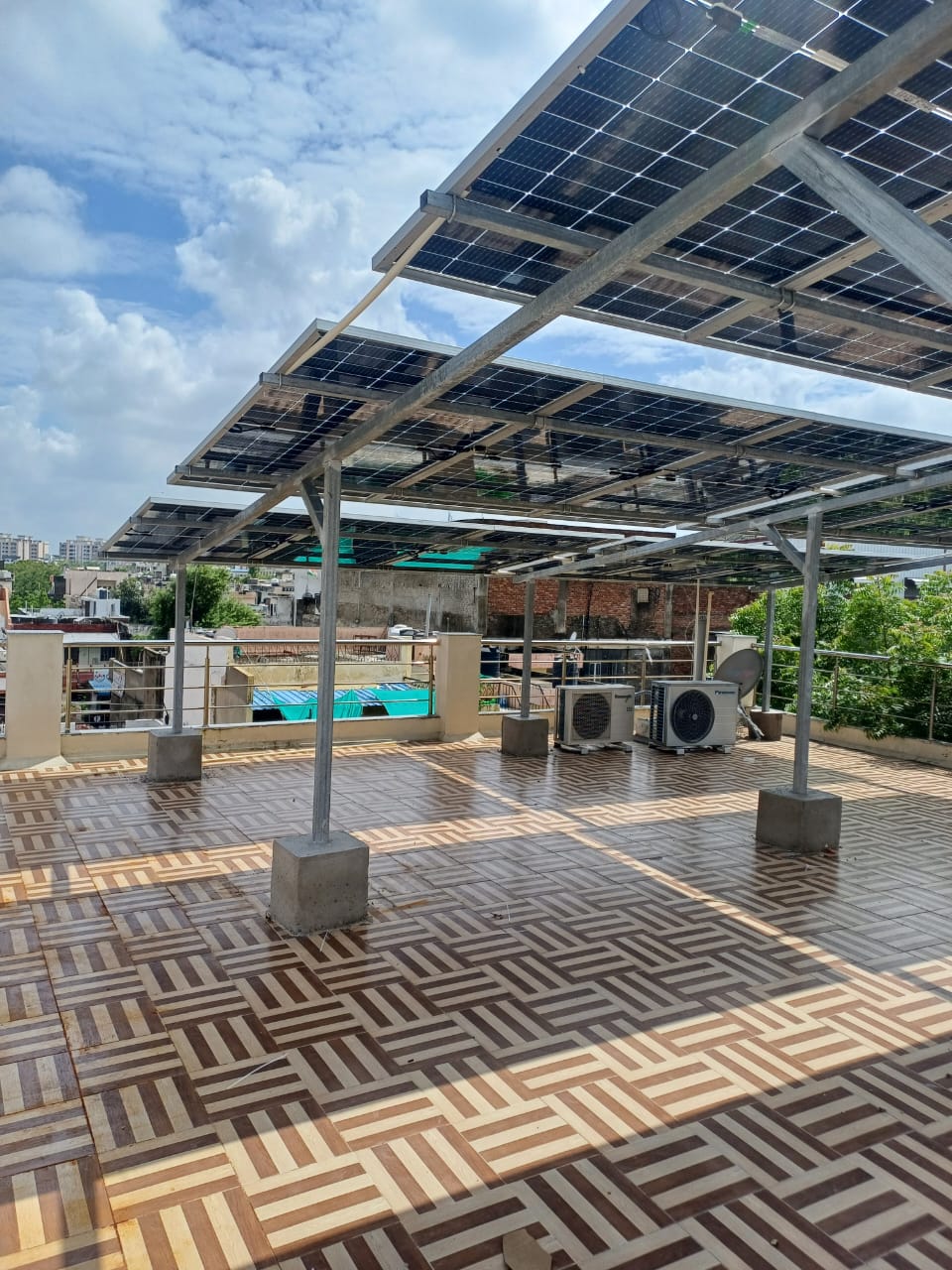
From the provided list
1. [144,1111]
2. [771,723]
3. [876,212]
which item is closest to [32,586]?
[771,723]

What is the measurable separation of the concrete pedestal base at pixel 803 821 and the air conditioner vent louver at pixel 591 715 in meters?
3.69

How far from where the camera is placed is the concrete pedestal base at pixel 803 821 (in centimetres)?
647

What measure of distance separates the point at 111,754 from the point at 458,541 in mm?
4076

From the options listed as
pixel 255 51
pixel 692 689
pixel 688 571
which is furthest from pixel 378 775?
pixel 255 51

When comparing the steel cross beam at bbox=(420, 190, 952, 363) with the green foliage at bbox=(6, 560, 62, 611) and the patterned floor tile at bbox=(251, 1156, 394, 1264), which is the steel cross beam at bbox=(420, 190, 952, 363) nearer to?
the patterned floor tile at bbox=(251, 1156, 394, 1264)

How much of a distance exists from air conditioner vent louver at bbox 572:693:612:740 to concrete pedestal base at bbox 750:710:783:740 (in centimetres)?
253

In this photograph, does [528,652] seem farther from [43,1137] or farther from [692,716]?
[43,1137]

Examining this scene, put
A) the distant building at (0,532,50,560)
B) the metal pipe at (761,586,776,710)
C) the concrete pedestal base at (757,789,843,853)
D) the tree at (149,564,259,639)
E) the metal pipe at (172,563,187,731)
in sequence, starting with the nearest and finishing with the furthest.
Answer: the concrete pedestal base at (757,789,843,853) → the metal pipe at (172,563,187,731) → the metal pipe at (761,586,776,710) → the tree at (149,564,259,639) → the distant building at (0,532,50,560)

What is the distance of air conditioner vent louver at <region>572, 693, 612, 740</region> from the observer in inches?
402

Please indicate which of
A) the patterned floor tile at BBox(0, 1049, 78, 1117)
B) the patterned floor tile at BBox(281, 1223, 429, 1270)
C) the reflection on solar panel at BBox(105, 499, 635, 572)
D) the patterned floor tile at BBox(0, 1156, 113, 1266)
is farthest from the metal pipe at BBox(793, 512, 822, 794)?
the patterned floor tile at BBox(0, 1156, 113, 1266)

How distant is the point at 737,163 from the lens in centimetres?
240

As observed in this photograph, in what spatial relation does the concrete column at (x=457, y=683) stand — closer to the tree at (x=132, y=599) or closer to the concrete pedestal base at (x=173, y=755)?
the concrete pedestal base at (x=173, y=755)

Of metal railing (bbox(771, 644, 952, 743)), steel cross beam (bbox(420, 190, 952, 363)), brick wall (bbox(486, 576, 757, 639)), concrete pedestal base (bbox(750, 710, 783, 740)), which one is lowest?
concrete pedestal base (bbox(750, 710, 783, 740))

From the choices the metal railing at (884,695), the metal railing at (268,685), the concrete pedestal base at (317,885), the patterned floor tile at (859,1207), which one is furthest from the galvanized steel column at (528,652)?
the patterned floor tile at (859,1207)
